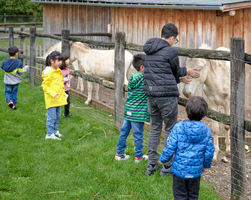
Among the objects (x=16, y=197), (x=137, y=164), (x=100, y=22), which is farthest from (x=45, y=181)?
(x=100, y=22)

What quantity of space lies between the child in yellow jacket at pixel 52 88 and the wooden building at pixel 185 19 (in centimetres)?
430

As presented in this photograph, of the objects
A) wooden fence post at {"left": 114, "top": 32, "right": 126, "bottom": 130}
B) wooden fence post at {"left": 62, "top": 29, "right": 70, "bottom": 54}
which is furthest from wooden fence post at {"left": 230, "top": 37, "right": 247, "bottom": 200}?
wooden fence post at {"left": 62, "top": 29, "right": 70, "bottom": 54}

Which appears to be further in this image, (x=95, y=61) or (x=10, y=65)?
(x=95, y=61)

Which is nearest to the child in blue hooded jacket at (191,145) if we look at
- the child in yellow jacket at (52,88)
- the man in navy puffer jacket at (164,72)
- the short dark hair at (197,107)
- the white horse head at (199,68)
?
the short dark hair at (197,107)

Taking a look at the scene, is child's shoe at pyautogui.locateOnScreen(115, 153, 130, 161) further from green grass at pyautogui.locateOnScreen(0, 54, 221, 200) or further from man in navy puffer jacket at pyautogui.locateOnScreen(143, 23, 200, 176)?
man in navy puffer jacket at pyautogui.locateOnScreen(143, 23, 200, 176)

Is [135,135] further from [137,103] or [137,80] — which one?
[137,80]

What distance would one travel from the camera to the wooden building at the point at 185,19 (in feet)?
27.4

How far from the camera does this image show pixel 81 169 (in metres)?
4.24

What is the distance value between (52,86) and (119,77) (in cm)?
125

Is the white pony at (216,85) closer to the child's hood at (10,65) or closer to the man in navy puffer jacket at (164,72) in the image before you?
the man in navy puffer jacket at (164,72)

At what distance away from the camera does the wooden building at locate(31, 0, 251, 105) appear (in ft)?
27.4

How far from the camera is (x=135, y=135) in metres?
4.33

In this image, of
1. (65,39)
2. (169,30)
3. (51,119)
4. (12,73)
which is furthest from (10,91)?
(169,30)

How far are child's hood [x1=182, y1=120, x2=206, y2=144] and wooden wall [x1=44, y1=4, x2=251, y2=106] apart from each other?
6137mm
